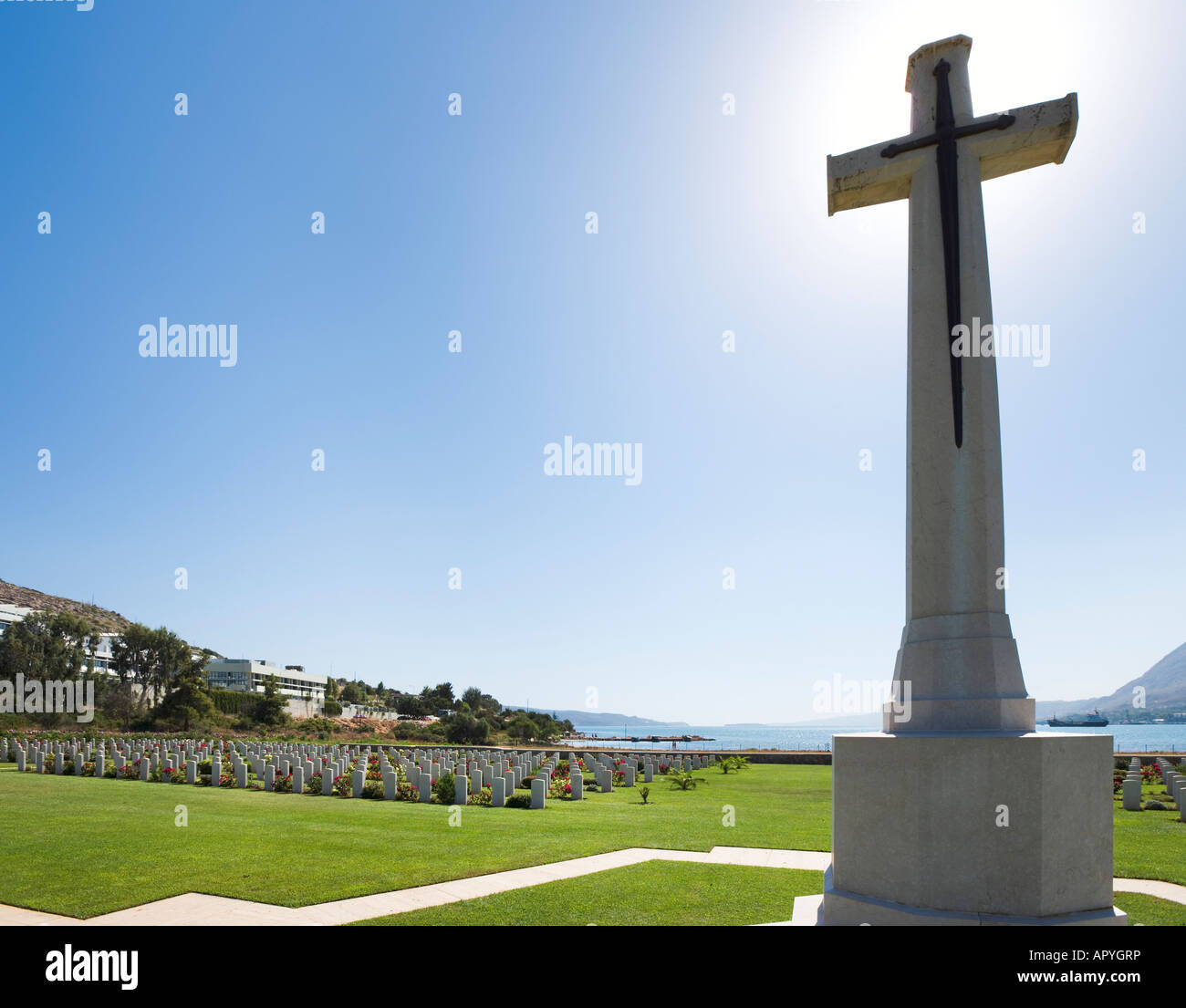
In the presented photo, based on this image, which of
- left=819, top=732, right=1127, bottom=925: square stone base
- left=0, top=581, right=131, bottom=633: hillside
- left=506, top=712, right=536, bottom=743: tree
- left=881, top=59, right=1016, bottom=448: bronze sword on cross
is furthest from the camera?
left=0, top=581, right=131, bottom=633: hillside

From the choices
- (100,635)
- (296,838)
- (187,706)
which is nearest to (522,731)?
(187,706)

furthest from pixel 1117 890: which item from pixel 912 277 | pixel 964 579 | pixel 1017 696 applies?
pixel 912 277

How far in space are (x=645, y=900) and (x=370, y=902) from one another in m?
3.05

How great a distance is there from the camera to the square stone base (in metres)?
5.20

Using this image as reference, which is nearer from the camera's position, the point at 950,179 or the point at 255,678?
the point at 950,179

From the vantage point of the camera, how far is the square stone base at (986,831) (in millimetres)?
5203

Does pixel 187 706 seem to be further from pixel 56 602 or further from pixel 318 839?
pixel 56 602

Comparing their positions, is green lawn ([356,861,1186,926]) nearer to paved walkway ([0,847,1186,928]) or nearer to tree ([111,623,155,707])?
paved walkway ([0,847,1186,928])

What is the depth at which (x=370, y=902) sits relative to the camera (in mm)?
8070

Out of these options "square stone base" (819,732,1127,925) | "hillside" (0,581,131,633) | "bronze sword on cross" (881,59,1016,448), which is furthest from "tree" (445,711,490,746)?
"hillside" (0,581,131,633)

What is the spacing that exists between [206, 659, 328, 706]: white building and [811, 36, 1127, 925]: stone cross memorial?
322 ft
